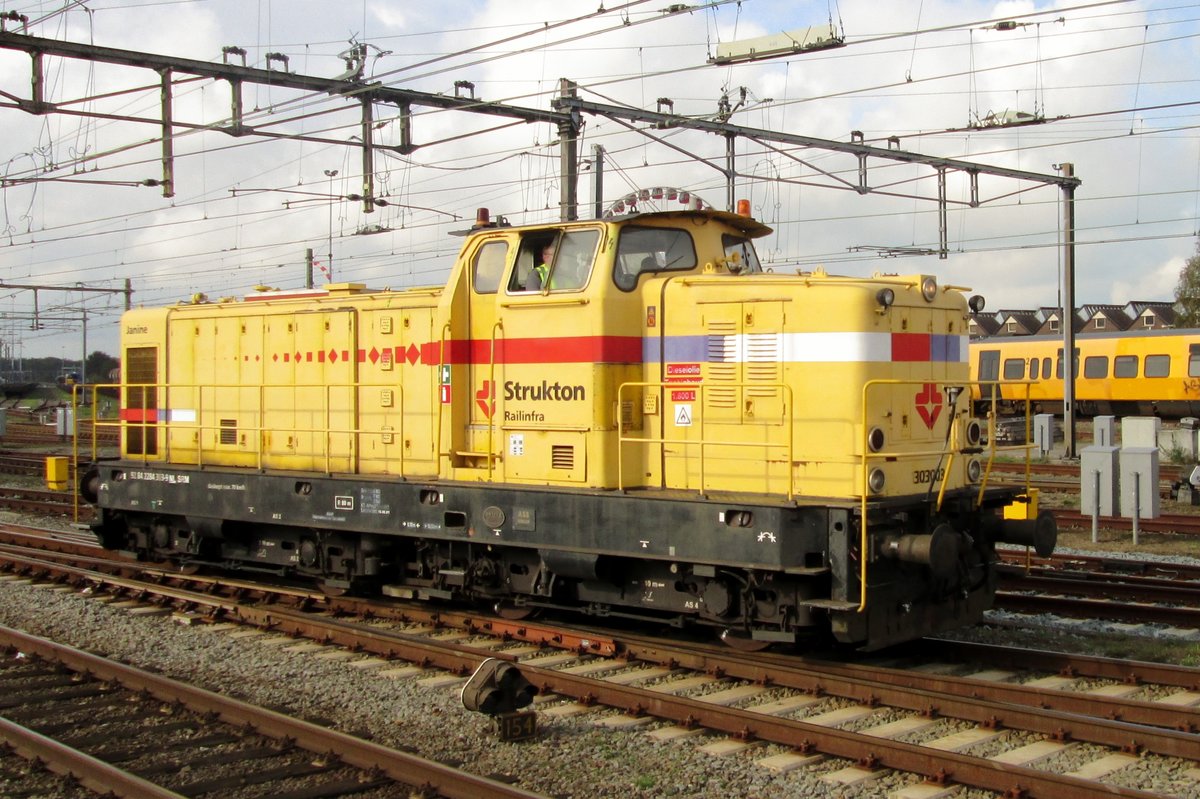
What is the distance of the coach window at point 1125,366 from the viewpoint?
33.4 metres

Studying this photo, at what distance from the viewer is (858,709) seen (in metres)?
7.23

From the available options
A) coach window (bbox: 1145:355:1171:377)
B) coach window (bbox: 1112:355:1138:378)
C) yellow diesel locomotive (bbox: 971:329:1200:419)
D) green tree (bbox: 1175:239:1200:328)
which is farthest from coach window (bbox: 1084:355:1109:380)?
green tree (bbox: 1175:239:1200:328)

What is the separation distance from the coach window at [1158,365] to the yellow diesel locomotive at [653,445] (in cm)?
2683

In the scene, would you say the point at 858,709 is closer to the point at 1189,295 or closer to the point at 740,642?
the point at 740,642

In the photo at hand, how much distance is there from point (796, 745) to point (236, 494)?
6.89 m

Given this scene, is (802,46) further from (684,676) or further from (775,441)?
(684,676)

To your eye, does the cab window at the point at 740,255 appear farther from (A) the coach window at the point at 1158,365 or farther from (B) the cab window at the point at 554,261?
(A) the coach window at the point at 1158,365

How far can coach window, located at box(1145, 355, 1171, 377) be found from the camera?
3256cm

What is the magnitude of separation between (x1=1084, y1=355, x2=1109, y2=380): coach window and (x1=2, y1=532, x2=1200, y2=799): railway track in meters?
29.2

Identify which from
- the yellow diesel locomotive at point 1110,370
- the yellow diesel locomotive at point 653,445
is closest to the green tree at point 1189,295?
the yellow diesel locomotive at point 1110,370

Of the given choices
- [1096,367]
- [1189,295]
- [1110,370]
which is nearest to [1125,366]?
[1110,370]

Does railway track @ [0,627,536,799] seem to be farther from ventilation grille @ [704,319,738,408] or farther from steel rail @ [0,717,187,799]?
ventilation grille @ [704,319,738,408]

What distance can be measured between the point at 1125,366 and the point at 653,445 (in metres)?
29.7

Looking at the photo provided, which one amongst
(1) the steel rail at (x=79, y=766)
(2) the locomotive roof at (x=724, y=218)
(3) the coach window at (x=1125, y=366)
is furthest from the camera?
(3) the coach window at (x=1125, y=366)
